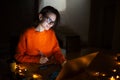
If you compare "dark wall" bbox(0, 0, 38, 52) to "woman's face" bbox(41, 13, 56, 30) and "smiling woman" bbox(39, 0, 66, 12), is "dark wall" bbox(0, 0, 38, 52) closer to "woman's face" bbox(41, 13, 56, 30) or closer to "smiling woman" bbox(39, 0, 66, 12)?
"smiling woman" bbox(39, 0, 66, 12)

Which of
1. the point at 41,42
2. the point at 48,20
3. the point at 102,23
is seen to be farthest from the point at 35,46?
the point at 102,23

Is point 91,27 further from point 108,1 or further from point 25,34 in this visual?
point 25,34

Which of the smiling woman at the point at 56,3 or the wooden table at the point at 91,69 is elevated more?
the smiling woman at the point at 56,3

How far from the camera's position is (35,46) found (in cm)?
137

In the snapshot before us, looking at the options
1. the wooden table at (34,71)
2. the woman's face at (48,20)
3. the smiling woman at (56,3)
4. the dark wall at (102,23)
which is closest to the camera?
the wooden table at (34,71)

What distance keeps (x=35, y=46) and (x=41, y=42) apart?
0.13ft

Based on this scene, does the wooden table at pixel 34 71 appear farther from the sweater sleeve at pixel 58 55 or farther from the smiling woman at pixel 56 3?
the smiling woman at pixel 56 3

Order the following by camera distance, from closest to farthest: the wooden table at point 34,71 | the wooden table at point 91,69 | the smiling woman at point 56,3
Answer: the wooden table at point 91,69 → the wooden table at point 34,71 → the smiling woman at point 56,3

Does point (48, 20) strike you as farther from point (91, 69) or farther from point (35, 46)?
point (91, 69)

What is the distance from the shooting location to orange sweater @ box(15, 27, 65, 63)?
1332mm

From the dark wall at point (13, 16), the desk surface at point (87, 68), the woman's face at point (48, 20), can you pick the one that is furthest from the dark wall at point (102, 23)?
the woman's face at point (48, 20)

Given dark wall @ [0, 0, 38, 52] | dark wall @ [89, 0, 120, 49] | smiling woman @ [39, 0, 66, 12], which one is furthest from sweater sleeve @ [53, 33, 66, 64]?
dark wall @ [89, 0, 120, 49]

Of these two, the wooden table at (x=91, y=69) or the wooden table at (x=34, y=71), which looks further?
the wooden table at (x=34, y=71)

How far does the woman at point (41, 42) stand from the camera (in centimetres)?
130
